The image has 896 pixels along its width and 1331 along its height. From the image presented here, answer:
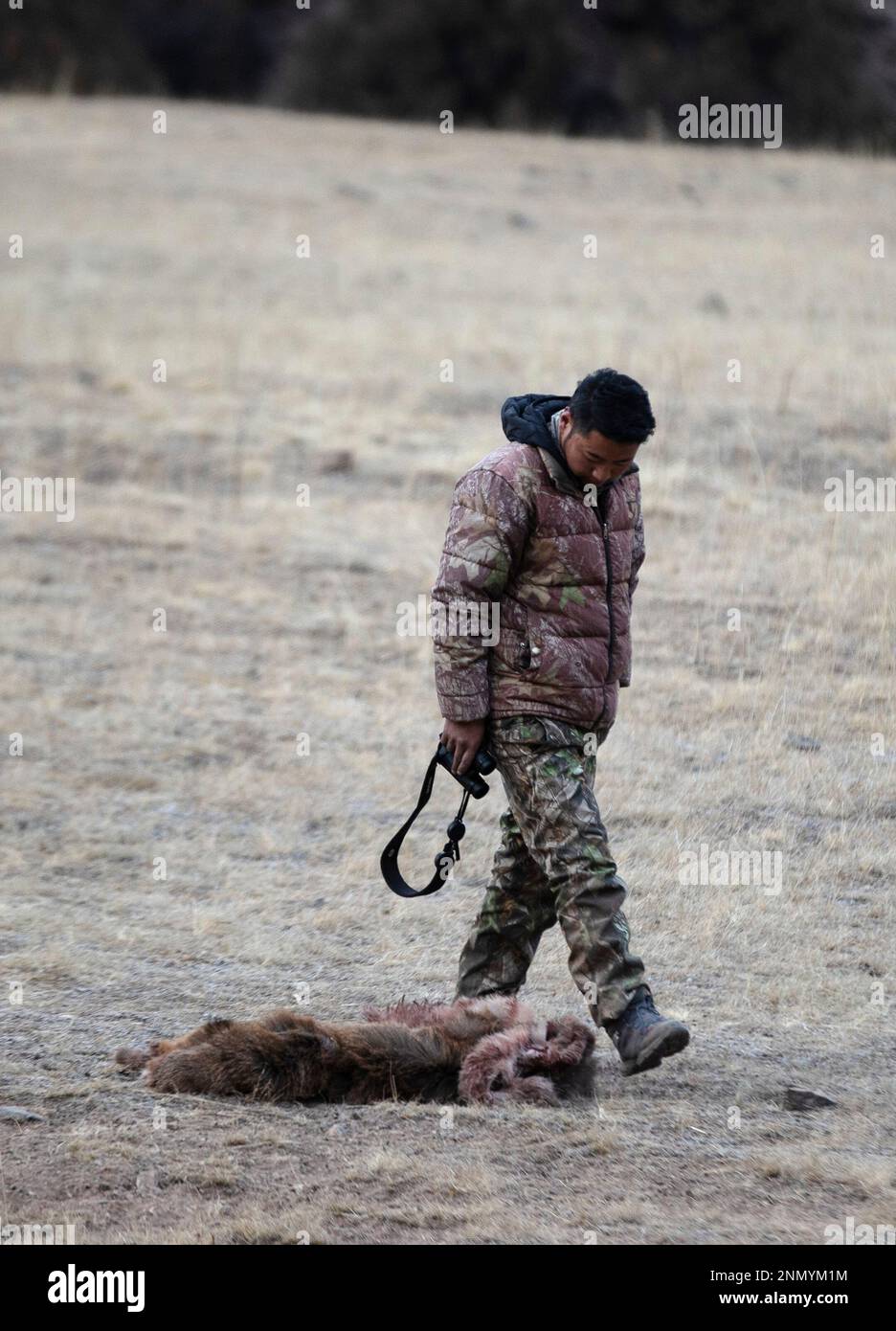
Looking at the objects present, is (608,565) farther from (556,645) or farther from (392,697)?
(392,697)

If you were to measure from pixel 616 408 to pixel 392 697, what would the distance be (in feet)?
15.1

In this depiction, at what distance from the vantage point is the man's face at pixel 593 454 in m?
4.76

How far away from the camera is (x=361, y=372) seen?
15211 mm

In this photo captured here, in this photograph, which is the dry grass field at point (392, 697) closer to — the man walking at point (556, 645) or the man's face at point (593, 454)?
the man walking at point (556, 645)

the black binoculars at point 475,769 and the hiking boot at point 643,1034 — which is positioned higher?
the black binoculars at point 475,769

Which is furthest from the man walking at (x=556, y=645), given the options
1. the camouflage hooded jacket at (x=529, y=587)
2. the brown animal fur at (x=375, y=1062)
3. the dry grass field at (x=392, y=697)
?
the dry grass field at (x=392, y=697)

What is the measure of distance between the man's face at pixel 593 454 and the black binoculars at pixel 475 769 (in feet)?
2.70

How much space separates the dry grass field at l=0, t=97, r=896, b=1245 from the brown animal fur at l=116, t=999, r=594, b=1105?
98 millimetres

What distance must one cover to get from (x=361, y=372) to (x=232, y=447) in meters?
2.06

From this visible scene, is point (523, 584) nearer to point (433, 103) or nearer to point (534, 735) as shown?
point (534, 735)

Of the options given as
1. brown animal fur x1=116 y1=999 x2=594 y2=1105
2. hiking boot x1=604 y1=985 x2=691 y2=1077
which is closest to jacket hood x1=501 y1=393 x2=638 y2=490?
hiking boot x1=604 y1=985 x2=691 y2=1077

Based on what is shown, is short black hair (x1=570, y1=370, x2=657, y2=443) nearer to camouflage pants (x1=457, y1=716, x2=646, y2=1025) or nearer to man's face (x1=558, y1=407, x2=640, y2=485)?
man's face (x1=558, y1=407, x2=640, y2=485)

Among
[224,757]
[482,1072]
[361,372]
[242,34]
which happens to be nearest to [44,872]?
[224,757]

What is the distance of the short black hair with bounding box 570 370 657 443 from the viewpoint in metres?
4.67
